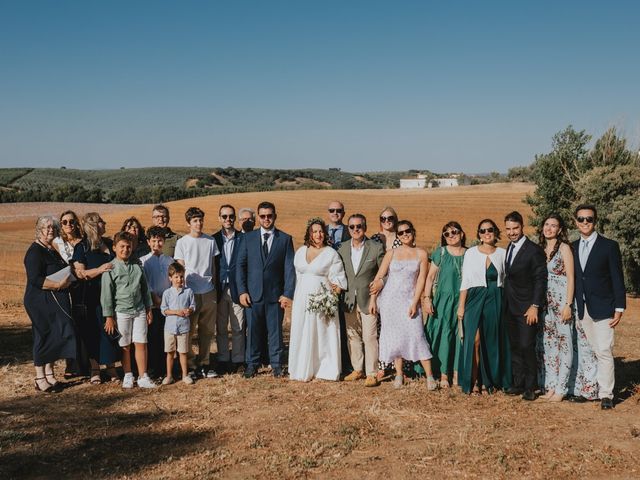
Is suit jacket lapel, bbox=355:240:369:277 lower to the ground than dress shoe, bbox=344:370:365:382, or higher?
higher

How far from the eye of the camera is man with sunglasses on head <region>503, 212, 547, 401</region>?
21.1 feet

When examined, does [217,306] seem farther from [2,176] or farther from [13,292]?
[2,176]

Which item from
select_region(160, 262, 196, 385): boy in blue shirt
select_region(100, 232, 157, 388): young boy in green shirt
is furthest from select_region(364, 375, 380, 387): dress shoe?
select_region(100, 232, 157, 388): young boy in green shirt

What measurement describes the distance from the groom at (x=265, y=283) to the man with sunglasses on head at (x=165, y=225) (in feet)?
3.19

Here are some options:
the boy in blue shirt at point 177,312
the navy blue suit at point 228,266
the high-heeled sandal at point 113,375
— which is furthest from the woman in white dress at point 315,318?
the high-heeled sandal at point 113,375

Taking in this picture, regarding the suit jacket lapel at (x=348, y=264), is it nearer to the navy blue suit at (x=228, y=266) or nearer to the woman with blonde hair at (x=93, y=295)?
the navy blue suit at (x=228, y=266)

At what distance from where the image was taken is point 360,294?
7320mm

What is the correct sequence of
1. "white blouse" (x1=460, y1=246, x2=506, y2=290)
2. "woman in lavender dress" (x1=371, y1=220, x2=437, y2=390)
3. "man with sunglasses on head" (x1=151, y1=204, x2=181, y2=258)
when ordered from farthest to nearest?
"man with sunglasses on head" (x1=151, y1=204, x2=181, y2=258) → "woman in lavender dress" (x1=371, y1=220, x2=437, y2=390) → "white blouse" (x1=460, y1=246, x2=506, y2=290)

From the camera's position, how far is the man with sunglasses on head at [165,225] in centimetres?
761

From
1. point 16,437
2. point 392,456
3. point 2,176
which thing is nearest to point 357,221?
point 392,456

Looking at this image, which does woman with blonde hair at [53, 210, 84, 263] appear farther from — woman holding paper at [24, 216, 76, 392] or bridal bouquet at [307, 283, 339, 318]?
bridal bouquet at [307, 283, 339, 318]

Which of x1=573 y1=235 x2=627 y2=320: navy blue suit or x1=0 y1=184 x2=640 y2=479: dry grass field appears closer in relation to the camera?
x1=0 y1=184 x2=640 y2=479: dry grass field

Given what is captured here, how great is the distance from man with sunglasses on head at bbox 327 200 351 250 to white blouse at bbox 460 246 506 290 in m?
1.82

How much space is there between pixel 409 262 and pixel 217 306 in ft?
9.10
